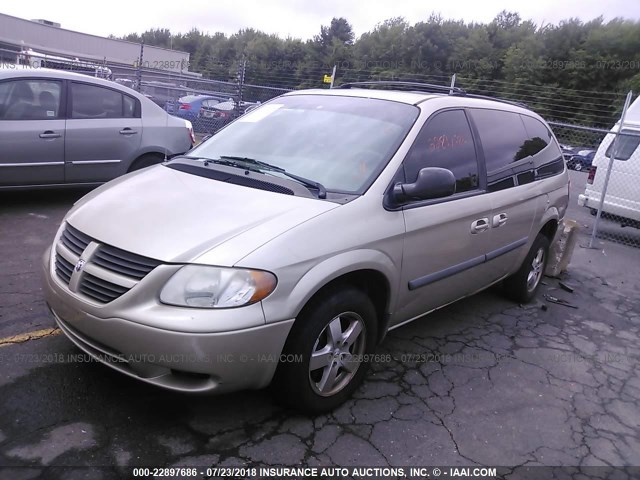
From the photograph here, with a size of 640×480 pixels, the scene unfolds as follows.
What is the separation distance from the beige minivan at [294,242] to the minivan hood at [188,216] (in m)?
0.01

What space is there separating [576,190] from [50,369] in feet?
46.6

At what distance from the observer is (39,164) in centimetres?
577

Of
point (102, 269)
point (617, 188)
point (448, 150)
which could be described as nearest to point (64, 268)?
point (102, 269)

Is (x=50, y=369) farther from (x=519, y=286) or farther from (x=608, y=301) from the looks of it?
(x=608, y=301)

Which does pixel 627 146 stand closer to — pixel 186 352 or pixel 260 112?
pixel 260 112

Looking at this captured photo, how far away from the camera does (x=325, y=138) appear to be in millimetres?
3375

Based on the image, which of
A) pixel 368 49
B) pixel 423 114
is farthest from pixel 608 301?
pixel 368 49

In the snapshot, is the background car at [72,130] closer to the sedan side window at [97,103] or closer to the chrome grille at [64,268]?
the sedan side window at [97,103]

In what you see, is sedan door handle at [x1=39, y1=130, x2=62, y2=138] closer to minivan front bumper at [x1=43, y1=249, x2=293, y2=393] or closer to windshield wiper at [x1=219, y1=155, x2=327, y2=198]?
windshield wiper at [x1=219, y1=155, x2=327, y2=198]

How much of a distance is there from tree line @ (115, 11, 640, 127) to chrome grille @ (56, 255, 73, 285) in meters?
18.9

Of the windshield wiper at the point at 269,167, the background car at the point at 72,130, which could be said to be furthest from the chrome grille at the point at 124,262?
the background car at the point at 72,130

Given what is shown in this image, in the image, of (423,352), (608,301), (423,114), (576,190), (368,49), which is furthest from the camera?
(368,49)

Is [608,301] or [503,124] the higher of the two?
[503,124]

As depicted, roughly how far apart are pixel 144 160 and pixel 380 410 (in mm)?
4973
